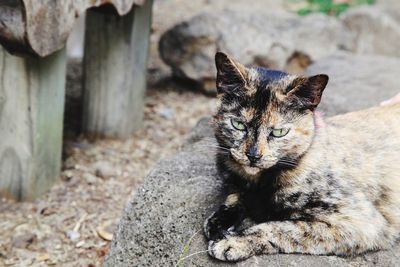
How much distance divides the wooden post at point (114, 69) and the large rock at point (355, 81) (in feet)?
5.10

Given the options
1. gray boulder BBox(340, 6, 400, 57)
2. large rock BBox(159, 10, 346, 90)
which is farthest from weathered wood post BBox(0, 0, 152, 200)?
gray boulder BBox(340, 6, 400, 57)

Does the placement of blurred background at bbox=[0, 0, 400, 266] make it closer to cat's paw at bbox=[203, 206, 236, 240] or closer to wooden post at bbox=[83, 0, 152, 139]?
wooden post at bbox=[83, 0, 152, 139]

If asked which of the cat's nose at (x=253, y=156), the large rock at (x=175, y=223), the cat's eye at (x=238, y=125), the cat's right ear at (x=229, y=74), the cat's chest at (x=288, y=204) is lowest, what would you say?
the large rock at (x=175, y=223)

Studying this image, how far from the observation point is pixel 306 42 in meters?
6.88

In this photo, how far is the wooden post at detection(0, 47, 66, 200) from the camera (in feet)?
13.4

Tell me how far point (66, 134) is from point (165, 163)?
2107 millimetres

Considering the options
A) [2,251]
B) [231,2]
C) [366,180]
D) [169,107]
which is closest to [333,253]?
[366,180]

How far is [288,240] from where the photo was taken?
2.70 metres

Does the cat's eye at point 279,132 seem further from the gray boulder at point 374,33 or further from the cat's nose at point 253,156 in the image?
the gray boulder at point 374,33

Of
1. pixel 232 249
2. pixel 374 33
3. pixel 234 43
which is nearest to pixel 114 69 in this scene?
pixel 234 43

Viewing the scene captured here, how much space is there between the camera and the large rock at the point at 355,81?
4660 mm

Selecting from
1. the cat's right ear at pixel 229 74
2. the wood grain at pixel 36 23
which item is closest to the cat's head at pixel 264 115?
the cat's right ear at pixel 229 74

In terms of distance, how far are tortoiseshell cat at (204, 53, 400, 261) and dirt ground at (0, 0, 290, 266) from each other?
823 mm

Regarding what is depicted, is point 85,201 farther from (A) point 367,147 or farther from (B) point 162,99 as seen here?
(A) point 367,147
